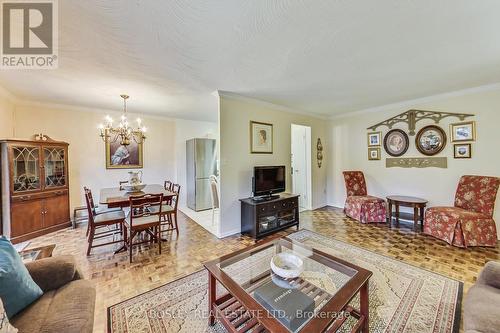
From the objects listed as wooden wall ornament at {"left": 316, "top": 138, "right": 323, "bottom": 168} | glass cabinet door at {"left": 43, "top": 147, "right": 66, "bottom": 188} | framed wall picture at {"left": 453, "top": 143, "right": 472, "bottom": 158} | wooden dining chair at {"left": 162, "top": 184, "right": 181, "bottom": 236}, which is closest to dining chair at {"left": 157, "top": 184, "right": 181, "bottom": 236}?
wooden dining chair at {"left": 162, "top": 184, "right": 181, "bottom": 236}

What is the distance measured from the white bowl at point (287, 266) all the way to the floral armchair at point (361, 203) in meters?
2.90

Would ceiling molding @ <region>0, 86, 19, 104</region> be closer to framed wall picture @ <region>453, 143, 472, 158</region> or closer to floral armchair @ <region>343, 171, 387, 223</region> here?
floral armchair @ <region>343, 171, 387, 223</region>

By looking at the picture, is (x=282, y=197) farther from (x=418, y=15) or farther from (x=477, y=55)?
(x=477, y=55)

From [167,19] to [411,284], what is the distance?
3.29m

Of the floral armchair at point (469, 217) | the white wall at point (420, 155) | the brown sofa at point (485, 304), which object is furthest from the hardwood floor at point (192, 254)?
the white wall at point (420, 155)

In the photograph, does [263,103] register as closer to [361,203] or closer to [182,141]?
[182,141]

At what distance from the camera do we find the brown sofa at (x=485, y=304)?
1.03 metres

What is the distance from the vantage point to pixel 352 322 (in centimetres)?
152

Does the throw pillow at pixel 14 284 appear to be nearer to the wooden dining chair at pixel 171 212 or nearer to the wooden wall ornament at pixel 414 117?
the wooden dining chair at pixel 171 212

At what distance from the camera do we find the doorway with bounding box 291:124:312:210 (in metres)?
4.85

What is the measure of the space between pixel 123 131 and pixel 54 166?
5.28 ft

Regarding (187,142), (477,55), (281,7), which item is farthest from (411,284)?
(187,142)

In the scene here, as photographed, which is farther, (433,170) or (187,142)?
(187,142)

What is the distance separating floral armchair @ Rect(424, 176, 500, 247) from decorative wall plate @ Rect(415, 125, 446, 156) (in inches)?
25.0
